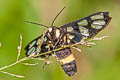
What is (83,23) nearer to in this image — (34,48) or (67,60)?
(67,60)

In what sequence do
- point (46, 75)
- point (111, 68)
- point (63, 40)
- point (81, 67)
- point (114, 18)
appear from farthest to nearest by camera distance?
point (114, 18) < point (81, 67) < point (111, 68) < point (46, 75) < point (63, 40)

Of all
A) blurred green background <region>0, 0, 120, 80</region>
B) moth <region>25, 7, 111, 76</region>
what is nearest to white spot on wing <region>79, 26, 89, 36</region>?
moth <region>25, 7, 111, 76</region>

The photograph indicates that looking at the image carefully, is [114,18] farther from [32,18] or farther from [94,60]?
[32,18]

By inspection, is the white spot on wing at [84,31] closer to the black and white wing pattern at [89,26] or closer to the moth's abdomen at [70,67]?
the black and white wing pattern at [89,26]

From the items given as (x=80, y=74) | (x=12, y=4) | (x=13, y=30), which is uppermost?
(x=12, y=4)

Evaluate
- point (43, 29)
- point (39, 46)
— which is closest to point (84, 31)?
point (39, 46)

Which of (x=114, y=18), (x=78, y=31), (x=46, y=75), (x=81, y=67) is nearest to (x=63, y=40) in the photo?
(x=78, y=31)
